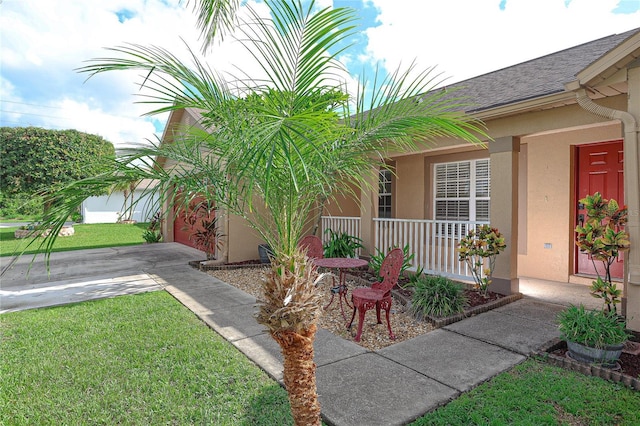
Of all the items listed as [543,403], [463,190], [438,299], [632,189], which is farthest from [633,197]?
[463,190]

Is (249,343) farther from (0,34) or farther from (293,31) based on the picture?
(0,34)

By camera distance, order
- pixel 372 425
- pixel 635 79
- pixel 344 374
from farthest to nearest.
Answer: pixel 635 79 < pixel 344 374 < pixel 372 425

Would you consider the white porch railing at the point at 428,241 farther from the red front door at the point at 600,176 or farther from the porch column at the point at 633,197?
the porch column at the point at 633,197

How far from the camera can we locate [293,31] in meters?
2.46

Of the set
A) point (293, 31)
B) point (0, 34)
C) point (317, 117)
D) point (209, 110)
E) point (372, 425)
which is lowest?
point (372, 425)

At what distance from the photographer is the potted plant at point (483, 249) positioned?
5828mm

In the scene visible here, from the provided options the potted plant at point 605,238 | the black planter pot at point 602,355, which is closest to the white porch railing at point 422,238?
the potted plant at point 605,238

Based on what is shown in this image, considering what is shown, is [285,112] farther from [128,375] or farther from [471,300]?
[471,300]

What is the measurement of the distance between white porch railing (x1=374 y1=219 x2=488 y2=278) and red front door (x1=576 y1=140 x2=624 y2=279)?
2210 mm

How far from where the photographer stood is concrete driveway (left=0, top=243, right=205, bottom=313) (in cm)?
671

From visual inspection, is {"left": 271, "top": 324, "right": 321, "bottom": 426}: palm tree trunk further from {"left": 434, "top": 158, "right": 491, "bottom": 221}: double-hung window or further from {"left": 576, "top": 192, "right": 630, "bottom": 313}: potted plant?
{"left": 434, "top": 158, "right": 491, "bottom": 221}: double-hung window

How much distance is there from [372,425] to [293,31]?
125 inches

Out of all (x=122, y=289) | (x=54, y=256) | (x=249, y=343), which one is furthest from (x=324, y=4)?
(x=54, y=256)

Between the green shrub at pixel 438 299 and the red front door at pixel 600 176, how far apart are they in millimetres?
3004
